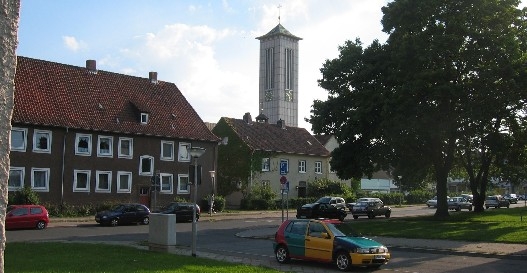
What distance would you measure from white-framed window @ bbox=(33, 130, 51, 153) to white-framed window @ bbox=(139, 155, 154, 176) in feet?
27.1

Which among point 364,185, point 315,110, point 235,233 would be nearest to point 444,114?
point 315,110

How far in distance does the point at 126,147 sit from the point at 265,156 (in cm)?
2170

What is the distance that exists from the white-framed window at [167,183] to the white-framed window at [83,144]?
7.31m

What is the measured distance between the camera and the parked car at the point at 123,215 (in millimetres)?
37844

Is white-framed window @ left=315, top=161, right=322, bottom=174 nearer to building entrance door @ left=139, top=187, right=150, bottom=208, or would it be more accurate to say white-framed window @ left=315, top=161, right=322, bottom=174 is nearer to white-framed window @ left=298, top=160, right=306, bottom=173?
white-framed window @ left=298, top=160, right=306, bottom=173

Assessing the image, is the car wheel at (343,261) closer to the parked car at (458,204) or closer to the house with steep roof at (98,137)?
the house with steep roof at (98,137)

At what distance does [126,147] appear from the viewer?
4975cm

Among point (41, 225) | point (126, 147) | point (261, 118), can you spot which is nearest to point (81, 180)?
point (126, 147)

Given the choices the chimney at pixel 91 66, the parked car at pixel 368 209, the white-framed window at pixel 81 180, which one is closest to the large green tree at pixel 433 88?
the parked car at pixel 368 209

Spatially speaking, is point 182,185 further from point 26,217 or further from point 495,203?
point 495,203

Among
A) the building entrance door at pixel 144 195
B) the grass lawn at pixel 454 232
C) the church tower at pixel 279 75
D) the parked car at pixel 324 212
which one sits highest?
the church tower at pixel 279 75

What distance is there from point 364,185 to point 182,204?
6174 centimetres

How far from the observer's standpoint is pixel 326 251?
17.7 meters

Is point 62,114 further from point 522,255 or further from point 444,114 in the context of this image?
point 522,255
